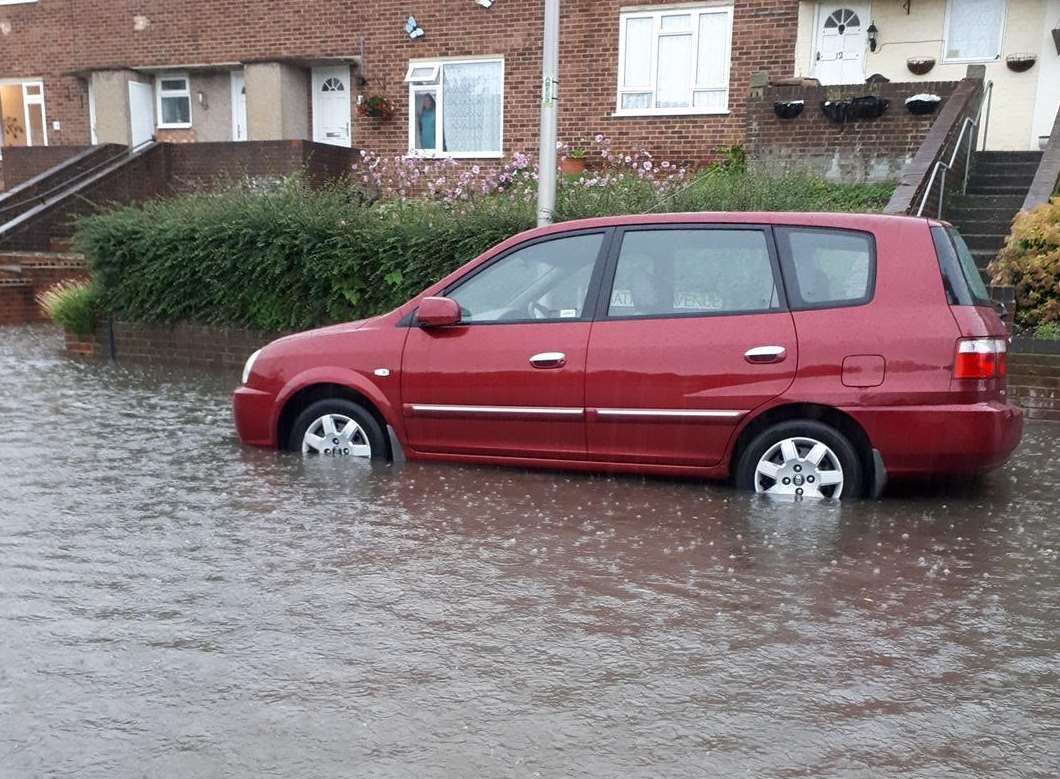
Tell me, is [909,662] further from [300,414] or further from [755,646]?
[300,414]

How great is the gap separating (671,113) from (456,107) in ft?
14.6

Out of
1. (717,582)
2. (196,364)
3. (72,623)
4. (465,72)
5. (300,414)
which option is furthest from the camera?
(465,72)

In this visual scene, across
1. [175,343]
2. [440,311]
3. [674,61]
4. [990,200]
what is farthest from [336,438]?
[674,61]

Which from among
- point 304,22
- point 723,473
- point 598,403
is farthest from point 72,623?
point 304,22

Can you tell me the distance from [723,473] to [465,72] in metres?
15.3

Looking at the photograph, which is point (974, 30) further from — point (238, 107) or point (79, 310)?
point (238, 107)

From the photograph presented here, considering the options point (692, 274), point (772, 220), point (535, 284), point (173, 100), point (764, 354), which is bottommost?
point (764, 354)

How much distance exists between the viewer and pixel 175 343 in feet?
39.3

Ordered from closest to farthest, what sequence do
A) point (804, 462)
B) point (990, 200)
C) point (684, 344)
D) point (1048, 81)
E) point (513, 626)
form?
1. point (513, 626)
2. point (804, 462)
3. point (684, 344)
4. point (990, 200)
5. point (1048, 81)

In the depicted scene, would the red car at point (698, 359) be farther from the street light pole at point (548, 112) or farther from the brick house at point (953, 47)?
the brick house at point (953, 47)

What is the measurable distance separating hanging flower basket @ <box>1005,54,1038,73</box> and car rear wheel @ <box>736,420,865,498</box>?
1314 centimetres

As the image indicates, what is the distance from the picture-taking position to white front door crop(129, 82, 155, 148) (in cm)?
2245

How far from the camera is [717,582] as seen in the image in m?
4.61

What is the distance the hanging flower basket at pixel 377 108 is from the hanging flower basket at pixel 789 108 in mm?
8282
